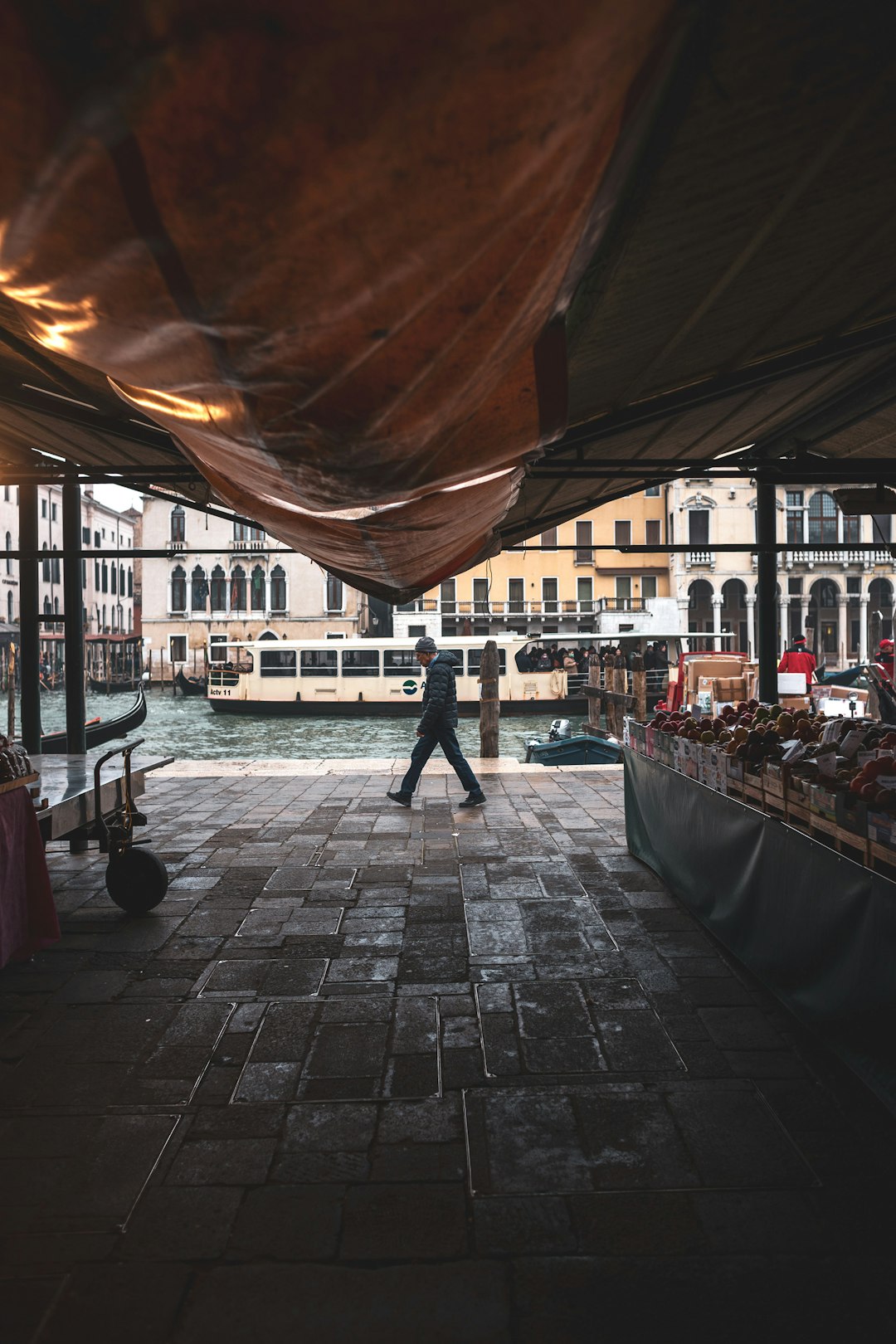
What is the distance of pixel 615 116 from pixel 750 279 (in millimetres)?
1869

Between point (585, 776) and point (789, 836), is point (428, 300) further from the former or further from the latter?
point (585, 776)

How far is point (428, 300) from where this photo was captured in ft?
3.34

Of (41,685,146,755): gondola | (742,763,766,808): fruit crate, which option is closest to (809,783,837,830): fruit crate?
(742,763,766,808): fruit crate

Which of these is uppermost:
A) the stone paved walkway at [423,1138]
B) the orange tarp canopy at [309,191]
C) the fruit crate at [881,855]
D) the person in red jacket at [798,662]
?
the orange tarp canopy at [309,191]

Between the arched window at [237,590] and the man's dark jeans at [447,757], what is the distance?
33960 mm

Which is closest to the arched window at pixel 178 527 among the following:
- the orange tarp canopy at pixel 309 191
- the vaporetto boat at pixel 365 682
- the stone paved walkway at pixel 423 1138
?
the vaporetto boat at pixel 365 682

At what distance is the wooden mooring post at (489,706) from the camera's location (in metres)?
10.4

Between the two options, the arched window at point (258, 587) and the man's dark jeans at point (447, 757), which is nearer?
the man's dark jeans at point (447, 757)

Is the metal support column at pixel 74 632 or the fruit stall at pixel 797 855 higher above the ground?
the metal support column at pixel 74 632

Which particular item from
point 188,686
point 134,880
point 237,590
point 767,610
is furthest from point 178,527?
point 134,880

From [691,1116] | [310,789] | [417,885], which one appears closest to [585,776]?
[310,789]

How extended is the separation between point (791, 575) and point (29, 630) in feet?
124

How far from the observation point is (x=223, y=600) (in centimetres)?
3941

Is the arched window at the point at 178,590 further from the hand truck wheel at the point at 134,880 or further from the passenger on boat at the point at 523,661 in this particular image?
the hand truck wheel at the point at 134,880
